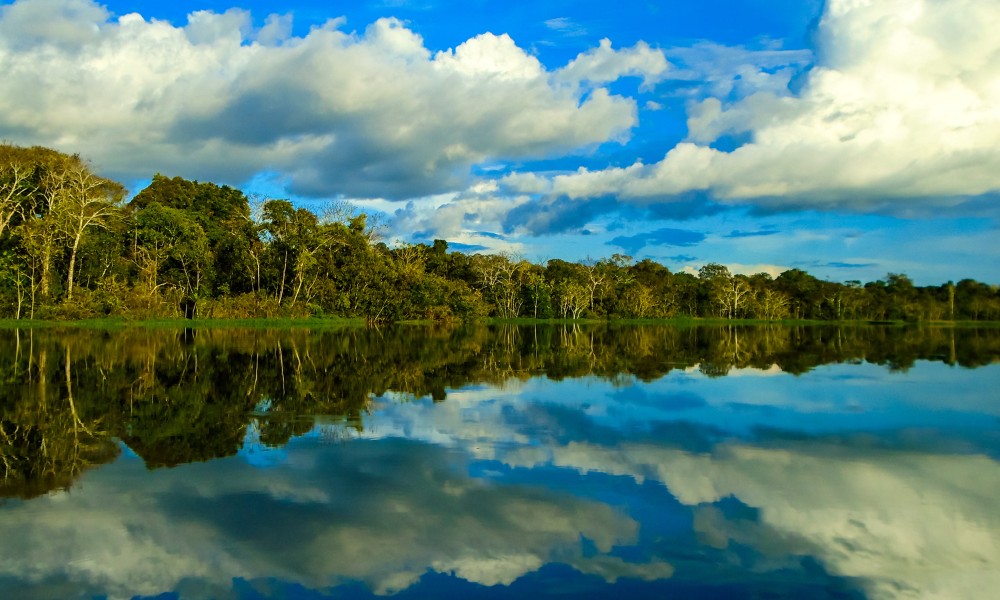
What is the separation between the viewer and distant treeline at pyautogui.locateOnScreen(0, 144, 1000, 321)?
4681 cm

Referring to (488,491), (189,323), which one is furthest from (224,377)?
(189,323)

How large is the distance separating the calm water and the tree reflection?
0.35 ft

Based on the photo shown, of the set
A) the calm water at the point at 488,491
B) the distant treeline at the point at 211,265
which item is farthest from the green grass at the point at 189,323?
the calm water at the point at 488,491

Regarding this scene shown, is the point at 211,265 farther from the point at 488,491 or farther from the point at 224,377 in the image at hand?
the point at 488,491

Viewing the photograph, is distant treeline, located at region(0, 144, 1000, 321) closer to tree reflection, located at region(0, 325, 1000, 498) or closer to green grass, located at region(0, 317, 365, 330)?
green grass, located at region(0, 317, 365, 330)

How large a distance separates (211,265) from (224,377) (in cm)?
4238

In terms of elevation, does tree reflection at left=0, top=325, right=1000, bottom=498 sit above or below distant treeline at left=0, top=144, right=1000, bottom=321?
below

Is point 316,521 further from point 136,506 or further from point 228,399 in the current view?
point 228,399

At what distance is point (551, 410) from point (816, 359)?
19.6 m

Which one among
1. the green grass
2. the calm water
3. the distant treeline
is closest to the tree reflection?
the calm water

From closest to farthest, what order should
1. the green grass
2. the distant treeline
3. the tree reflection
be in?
1. the tree reflection
2. the green grass
3. the distant treeline

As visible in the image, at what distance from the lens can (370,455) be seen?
33.2 feet

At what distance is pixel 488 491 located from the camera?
8.29 m

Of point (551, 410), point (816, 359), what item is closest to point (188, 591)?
point (551, 410)
